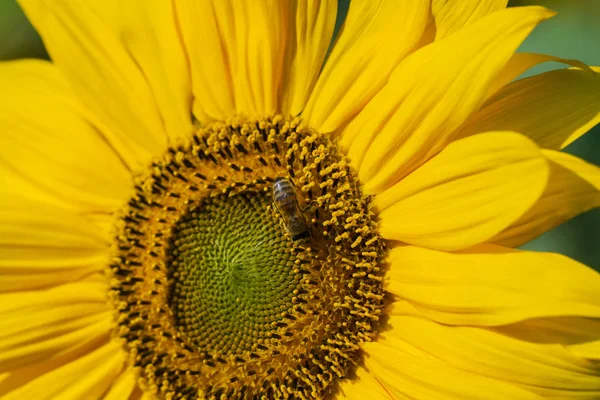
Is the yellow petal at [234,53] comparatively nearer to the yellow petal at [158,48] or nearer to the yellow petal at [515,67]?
the yellow petal at [158,48]

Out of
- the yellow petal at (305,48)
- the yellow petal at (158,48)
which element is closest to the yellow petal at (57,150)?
the yellow petal at (158,48)

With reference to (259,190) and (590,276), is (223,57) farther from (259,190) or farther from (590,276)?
(590,276)

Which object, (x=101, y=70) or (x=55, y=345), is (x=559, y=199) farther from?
(x=55, y=345)

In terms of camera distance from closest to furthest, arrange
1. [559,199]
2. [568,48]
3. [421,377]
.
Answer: [559,199]
[421,377]
[568,48]

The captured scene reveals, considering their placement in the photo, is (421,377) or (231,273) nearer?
(421,377)

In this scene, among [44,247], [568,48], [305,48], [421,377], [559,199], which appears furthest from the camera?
[568,48]

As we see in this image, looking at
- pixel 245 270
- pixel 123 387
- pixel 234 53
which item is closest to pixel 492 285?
pixel 245 270

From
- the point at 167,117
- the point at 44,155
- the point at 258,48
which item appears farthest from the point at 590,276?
the point at 44,155

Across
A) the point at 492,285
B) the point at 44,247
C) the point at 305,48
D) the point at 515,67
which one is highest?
the point at 305,48
